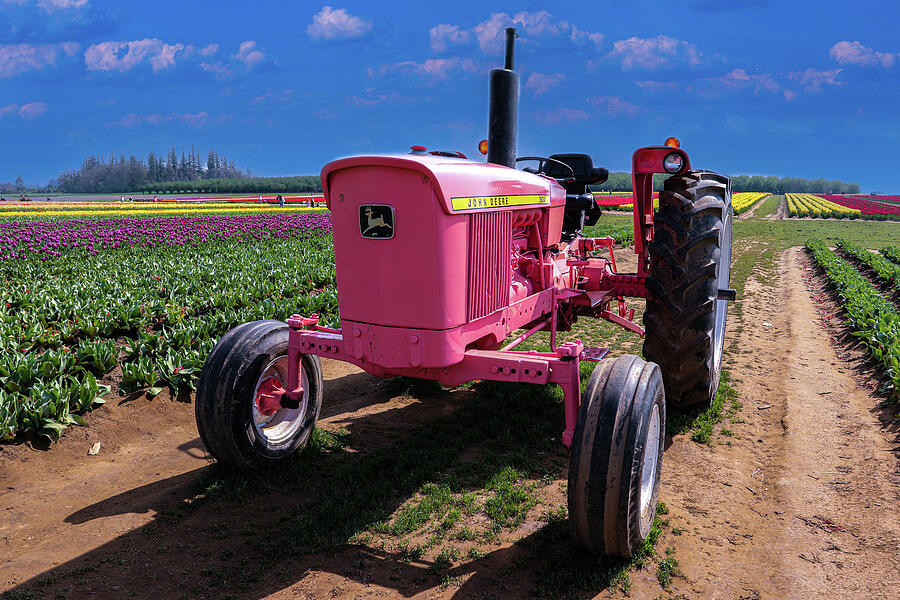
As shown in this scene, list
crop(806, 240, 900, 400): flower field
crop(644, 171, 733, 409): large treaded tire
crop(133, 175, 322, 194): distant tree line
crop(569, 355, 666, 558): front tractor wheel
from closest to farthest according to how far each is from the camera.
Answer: crop(569, 355, 666, 558): front tractor wheel
crop(644, 171, 733, 409): large treaded tire
crop(806, 240, 900, 400): flower field
crop(133, 175, 322, 194): distant tree line

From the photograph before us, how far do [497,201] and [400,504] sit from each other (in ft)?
6.44

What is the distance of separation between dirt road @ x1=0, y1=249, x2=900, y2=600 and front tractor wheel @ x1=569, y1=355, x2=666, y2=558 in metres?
0.24

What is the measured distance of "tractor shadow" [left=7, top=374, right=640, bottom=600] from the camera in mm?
3008

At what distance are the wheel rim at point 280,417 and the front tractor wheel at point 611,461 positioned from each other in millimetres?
2172

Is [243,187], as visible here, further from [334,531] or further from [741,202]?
[334,531]

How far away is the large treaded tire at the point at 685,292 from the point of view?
4480 millimetres

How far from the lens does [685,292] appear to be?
4.49m

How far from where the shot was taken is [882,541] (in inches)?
136

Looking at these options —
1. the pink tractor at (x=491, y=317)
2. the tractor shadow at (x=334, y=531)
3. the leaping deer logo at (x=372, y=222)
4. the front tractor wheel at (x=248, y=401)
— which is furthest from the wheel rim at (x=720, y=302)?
the front tractor wheel at (x=248, y=401)

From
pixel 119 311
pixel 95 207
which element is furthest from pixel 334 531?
pixel 95 207

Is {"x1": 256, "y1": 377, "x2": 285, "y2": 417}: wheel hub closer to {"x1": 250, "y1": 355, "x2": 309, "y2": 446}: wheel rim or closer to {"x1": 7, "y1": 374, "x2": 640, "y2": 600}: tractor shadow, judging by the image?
{"x1": 250, "y1": 355, "x2": 309, "y2": 446}: wheel rim

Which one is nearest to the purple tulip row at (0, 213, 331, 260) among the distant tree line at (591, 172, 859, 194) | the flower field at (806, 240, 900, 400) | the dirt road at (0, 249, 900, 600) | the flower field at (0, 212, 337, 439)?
the flower field at (0, 212, 337, 439)

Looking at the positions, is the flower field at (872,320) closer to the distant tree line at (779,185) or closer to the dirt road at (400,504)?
the dirt road at (400,504)

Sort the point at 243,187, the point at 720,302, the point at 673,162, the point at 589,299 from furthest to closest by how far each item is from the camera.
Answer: the point at 243,187 < the point at 720,302 < the point at 589,299 < the point at 673,162
